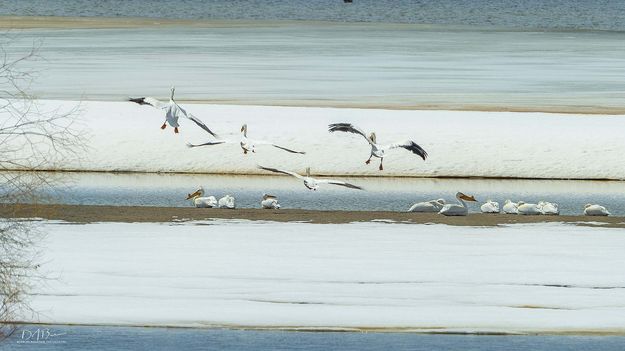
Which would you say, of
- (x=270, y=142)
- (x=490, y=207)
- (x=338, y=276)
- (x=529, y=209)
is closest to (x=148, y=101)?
(x=270, y=142)

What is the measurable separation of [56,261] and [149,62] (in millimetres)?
17926

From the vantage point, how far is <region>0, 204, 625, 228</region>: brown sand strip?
48.2ft

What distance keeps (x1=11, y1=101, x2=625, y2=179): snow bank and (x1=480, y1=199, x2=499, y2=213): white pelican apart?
2693mm

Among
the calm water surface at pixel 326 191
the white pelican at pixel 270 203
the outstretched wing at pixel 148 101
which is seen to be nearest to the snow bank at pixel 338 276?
the white pelican at pixel 270 203

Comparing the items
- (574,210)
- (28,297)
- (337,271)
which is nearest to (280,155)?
(574,210)

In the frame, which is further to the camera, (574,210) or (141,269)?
(574,210)

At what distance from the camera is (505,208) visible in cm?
1541

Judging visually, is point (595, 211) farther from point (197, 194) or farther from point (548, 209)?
point (197, 194)

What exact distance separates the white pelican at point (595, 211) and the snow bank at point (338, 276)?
0.81 metres

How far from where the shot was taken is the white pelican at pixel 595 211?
1520 cm

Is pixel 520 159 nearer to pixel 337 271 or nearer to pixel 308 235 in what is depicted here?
pixel 308 235

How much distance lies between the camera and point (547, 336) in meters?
9.95

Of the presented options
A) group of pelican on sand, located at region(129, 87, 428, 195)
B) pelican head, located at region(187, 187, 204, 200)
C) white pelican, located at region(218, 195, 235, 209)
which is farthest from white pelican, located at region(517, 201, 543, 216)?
pelican head, located at region(187, 187, 204, 200)

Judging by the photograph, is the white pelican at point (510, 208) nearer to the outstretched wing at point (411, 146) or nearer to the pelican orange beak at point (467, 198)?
the pelican orange beak at point (467, 198)
